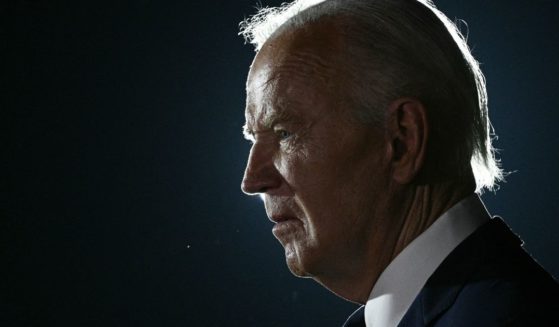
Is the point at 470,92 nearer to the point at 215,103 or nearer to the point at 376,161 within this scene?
the point at 376,161

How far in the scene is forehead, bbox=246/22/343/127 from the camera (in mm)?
1118

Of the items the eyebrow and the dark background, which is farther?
the dark background

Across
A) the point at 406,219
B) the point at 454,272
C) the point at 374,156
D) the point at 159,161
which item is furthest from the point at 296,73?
the point at 159,161

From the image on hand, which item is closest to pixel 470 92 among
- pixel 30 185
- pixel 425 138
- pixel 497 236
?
pixel 425 138

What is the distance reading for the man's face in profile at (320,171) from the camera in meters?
1.10

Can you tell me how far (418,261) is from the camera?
1.06 m

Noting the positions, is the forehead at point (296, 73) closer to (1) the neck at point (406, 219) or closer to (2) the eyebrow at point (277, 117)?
(2) the eyebrow at point (277, 117)

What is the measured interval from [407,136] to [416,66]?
0.10 meters

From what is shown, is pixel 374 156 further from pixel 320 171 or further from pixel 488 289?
pixel 488 289

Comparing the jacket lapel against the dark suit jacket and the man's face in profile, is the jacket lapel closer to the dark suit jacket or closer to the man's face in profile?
the dark suit jacket

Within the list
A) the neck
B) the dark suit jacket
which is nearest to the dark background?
the neck

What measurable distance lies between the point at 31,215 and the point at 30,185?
0.11 meters

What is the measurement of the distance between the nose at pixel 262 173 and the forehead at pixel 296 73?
54 millimetres

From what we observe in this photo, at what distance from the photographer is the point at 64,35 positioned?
2756mm
